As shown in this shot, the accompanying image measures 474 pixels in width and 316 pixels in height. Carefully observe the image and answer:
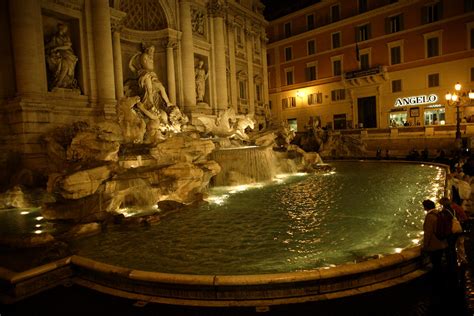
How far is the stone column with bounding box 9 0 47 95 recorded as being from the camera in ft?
35.0

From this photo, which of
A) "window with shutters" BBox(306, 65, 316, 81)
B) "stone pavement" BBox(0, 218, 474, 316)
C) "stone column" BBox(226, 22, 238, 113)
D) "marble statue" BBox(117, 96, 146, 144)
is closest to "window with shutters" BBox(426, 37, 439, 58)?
"window with shutters" BBox(306, 65, 316, 81)

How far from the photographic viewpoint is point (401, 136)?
21.3 meters

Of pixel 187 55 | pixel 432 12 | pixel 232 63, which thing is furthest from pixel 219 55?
pixel 432 12

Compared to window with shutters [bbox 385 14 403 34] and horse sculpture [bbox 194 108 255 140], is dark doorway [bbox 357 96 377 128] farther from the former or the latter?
horse sculpture [bbox 194 108 255 140]

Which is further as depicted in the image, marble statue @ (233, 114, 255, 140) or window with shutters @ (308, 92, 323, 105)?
window with shutters @ (308, 92, 323, 105)

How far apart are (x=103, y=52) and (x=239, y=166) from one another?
7.08 metres

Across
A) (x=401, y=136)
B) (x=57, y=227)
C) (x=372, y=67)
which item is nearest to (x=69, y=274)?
(x=57, y=227)

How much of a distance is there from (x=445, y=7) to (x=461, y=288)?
26.3 m

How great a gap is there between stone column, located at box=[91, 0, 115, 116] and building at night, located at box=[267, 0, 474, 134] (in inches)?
583

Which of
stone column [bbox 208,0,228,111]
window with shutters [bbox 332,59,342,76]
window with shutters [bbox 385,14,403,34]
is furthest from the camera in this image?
window with shutters [bbox 332,59,342,76]

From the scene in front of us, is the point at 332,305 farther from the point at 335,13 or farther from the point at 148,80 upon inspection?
the point at 335,13

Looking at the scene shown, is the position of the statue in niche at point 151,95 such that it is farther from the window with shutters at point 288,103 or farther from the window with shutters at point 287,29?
the window with shutters at point 287,29

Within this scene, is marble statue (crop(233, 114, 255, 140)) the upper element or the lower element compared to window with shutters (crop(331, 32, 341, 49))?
lower

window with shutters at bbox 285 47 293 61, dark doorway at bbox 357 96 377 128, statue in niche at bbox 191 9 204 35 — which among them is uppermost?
window with shutters at bbox 285 47 293 61
